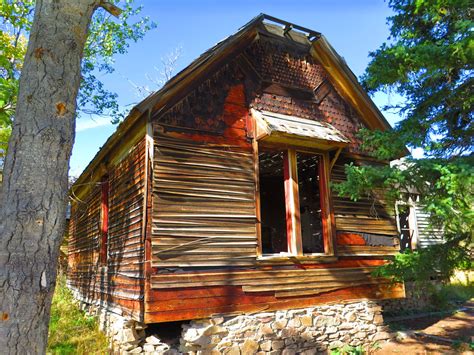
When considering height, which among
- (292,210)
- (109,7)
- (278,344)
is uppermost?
(109,7)

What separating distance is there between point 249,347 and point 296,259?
165cm

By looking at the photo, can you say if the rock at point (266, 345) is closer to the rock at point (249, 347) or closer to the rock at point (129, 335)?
the rock at point (249, 347)

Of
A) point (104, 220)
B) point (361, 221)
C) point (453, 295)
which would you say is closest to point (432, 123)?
point (361, 221)

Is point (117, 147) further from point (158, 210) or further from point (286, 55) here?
point (286, 55)

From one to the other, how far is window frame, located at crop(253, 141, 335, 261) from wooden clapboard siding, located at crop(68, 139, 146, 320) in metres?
1.97

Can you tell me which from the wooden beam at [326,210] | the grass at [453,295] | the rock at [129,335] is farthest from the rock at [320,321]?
the grass at [453,295]

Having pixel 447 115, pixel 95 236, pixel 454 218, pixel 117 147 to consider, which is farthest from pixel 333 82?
pixel 95 236

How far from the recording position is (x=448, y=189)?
18.8ft

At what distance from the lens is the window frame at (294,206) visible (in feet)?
22.9

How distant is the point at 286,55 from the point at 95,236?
20.8 ft

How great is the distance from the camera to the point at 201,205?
253 inches

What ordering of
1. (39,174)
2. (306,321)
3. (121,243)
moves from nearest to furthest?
(39,174) < (306,321) < (121,243)

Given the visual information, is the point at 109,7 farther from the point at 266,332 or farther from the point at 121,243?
the point at 266,332

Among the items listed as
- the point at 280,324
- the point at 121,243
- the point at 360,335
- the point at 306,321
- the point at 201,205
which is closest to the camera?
the point at 201,205
